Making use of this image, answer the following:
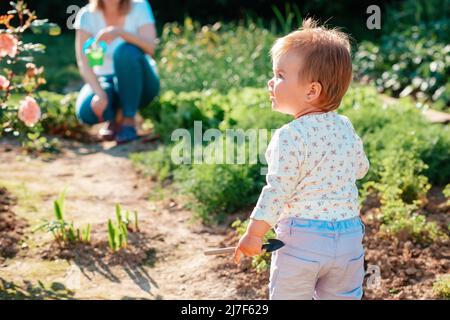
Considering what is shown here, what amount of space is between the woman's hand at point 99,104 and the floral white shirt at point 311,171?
3.49 m

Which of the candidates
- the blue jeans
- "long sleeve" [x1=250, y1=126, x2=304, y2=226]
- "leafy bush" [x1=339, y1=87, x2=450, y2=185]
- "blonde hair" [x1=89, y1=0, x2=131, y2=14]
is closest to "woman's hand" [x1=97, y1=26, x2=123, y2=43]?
the blue jeans

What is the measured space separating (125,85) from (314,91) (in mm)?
3557

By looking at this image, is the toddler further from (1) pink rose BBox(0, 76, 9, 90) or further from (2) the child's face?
(1) pink rose BBox(0, 76, 9, 90)

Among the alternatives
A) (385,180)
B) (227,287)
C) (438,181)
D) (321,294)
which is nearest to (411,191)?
(385,180)

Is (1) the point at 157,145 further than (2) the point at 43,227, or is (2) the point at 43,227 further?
(1) the point at 157,145

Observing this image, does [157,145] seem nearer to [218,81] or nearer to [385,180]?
[218,81]

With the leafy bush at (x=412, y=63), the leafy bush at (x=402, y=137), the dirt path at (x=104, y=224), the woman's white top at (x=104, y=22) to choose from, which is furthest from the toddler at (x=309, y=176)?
the leafy bush at (x=412, y=63)

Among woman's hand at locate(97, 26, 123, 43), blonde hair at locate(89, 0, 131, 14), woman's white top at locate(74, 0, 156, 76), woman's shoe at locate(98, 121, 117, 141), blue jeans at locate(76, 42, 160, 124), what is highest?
blonde hair at locate(89, 0, 131, 14)

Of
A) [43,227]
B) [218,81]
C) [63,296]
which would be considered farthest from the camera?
[218,81]

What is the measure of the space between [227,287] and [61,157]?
2.42 meters

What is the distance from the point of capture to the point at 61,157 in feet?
18.2

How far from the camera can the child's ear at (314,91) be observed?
97.5 inches

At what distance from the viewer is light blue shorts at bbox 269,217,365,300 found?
2.47m

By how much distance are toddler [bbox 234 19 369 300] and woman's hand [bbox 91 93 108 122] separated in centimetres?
346
